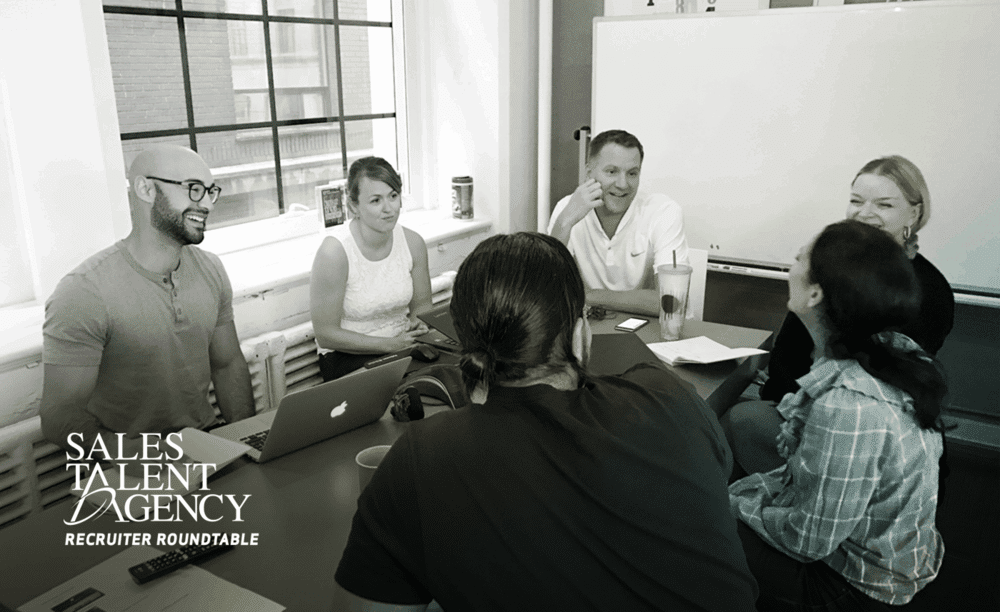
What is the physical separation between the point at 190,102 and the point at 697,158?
198 centimetres

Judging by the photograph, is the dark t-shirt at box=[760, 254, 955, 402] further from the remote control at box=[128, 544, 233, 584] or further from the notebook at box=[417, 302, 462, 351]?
the remote control at box=[128, 544, 233, 584]

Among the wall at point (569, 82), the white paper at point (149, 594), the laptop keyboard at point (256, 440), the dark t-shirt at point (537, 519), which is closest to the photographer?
the dark t-shirt at point (537, 519)

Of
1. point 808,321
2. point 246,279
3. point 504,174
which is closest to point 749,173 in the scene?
point 504,174

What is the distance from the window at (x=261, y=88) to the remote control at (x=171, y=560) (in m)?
1.62

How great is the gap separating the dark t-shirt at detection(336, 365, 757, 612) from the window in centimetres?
191

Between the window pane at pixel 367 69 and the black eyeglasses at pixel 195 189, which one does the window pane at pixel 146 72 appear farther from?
the window pane at pixel 367 69

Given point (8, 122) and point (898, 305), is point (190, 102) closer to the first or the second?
point (8, 122)

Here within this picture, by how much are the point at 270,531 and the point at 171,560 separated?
0.50 ft

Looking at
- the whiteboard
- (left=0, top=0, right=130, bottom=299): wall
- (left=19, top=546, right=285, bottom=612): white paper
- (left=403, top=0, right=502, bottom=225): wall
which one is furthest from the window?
(left=19, top=546, right=285, bottom=612): white paper

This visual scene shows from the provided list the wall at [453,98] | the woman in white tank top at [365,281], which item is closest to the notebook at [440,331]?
the woman in white tank top at [365,281]

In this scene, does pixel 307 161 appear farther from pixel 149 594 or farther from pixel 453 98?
pixel 149 594

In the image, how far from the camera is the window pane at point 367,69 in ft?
10.2

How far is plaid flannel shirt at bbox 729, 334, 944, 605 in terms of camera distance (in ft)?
4.40

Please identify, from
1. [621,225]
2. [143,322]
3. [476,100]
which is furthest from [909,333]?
[476,100]
